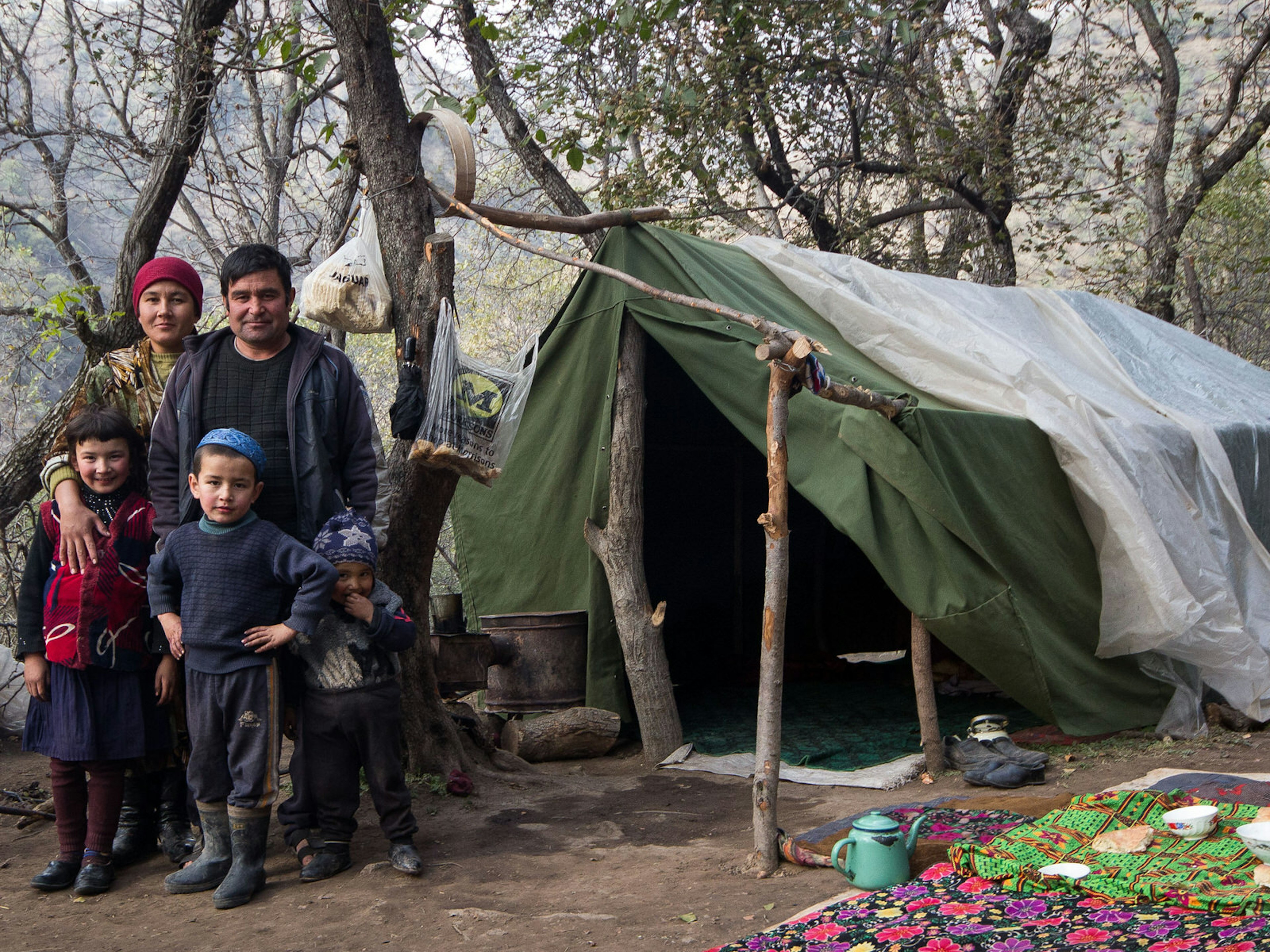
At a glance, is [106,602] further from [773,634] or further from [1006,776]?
[1006,776]

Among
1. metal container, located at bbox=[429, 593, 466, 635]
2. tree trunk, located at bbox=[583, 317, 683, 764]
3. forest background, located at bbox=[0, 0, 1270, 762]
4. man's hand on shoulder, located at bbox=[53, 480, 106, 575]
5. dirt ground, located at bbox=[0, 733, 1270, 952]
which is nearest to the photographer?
dirt ground, located at bbox=[0, 733, 1270, 952]

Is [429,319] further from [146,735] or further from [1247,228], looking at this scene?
[1247,228]

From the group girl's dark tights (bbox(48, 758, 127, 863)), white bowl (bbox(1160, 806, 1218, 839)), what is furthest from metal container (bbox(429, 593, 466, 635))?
white bowl (bbox(1160, 806, 1218, 839))

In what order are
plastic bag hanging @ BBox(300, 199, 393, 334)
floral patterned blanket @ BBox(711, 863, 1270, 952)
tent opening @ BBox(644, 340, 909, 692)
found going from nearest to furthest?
floral patterned blanket @ BBox(711, 863, 1270, 952) → plastic bag hanging @ BBox(300, 199, 393, 334) → tent opening @ BBox(644, 340, 909, 692)

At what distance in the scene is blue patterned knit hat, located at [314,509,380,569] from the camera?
115 inches

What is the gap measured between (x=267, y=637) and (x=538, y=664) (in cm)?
238

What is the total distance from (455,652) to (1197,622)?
3.13m

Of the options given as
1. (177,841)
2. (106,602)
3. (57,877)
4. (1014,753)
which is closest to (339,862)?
(177,841)

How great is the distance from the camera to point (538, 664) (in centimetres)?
508

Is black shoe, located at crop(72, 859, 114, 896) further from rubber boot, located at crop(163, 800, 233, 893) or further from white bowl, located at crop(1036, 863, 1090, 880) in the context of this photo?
white bowl, located at crop(1036, 863, 1090, 880)

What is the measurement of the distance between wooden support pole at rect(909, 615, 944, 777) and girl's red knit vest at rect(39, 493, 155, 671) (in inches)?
109

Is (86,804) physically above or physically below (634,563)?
below

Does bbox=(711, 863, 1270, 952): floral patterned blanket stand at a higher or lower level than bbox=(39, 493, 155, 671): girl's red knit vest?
lower

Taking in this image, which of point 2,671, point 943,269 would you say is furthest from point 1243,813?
point 943,269
